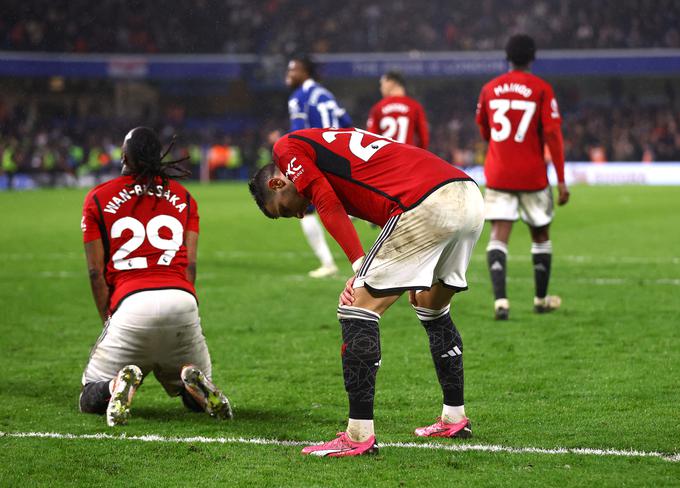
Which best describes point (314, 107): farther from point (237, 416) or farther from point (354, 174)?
point (354, 174)

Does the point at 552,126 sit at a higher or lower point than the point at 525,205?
higher

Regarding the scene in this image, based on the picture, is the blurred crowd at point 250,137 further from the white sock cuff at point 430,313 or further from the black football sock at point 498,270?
the white sock cuff at point 430,313

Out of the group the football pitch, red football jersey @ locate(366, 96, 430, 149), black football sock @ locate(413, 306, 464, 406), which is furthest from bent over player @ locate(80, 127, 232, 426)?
red football jersey @ locate(366, 96, 430, 149)

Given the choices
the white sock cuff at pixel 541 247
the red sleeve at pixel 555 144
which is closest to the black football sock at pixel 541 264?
the white sock cuff at pixel 541 247

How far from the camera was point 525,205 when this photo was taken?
870 cm

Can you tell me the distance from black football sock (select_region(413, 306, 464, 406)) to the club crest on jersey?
946 millimetres

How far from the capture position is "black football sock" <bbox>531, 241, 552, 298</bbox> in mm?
8758

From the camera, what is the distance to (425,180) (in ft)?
14.9

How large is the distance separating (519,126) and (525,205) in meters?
0.67

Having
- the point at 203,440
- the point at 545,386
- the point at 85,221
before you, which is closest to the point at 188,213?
the point at 85,221

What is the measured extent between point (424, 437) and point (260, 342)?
121 inches

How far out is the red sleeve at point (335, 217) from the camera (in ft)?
14.5

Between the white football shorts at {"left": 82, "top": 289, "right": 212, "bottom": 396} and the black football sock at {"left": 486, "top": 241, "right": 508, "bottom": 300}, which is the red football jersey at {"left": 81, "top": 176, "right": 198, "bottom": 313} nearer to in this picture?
the white football shorts at {"left": 82, "top": 289, "right": 212, "bottom": 396}

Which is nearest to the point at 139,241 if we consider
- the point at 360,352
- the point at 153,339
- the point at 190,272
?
the point at 190,272
